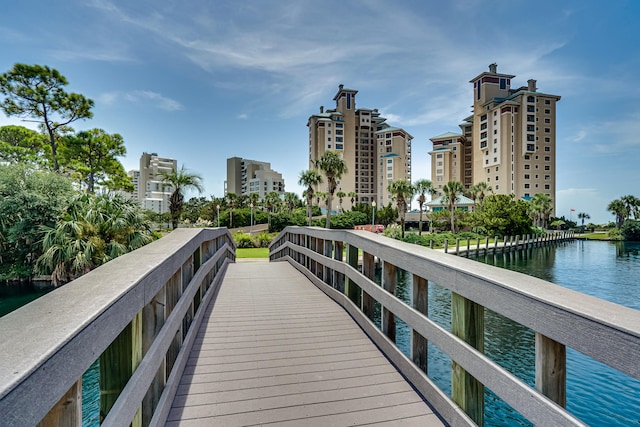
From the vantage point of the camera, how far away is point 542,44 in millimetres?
28188

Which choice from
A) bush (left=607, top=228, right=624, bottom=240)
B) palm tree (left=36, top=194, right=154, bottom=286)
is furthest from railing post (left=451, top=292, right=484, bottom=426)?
bush (left=607, top=228, right=624, bottom=240)

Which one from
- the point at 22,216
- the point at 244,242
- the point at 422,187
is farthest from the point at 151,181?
the point at 22,216

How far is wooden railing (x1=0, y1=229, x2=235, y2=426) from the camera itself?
2.74 ft

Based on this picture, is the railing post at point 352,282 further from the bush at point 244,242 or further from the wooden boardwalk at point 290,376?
the bush at point 244,242

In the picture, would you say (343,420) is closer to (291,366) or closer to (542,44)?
(291,366)

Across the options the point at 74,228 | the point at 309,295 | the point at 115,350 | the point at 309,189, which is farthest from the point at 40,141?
the point at 115,350

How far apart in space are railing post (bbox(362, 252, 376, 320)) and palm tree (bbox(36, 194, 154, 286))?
37.9 feet

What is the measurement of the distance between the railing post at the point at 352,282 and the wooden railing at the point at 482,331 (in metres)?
0.69

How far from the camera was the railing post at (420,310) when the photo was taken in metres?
→ 2.68

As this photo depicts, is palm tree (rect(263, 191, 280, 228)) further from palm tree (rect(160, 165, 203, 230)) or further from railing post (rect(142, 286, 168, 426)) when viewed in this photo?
railing post (rect(142, 286, 168, 426))

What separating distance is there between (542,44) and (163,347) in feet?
120

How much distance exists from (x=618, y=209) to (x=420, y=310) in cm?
8306

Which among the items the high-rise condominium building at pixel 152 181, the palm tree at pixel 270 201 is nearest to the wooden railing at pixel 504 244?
the palm tree at pixel 270 201

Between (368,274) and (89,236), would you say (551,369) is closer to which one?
(368,274)
